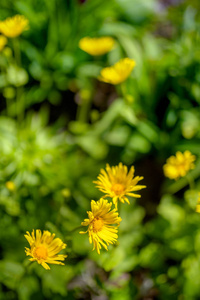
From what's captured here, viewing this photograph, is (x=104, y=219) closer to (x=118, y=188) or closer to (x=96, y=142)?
(x=118, y=188)

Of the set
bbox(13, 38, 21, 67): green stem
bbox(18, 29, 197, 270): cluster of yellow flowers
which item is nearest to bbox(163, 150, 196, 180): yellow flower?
bbox(18, 29, 197, 270): cluster of yellow flowers

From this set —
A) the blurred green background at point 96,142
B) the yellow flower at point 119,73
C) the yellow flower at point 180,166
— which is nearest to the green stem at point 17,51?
the blurred green background at point 96,142

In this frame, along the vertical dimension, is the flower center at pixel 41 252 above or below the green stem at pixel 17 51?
below

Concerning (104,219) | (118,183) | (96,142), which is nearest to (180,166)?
(118,183)

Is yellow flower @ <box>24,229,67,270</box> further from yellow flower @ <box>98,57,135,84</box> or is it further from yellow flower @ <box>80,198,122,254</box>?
yellow flower @ <box>98,57,135,84</box>

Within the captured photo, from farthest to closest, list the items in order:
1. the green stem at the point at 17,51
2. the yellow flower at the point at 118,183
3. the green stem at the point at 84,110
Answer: the green stem at the point at 84,110, the green stem at the point at 17,51, the yellow flower at the point at 118,183

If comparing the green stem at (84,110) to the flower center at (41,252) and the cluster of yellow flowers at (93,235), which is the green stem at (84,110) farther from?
the flower center at (41,252)
